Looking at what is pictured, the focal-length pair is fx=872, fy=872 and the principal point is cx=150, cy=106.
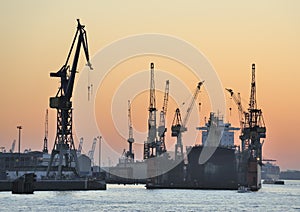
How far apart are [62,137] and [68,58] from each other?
597 inches

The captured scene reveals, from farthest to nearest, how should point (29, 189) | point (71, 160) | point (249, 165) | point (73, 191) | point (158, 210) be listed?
point (249, 165) → point (71, 160) → point (73, 191) → point (29, 189) → point (158, 210)

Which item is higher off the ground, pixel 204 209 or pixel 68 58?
pixel 68 58

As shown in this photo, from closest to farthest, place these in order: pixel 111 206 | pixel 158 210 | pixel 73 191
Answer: pixel 158 210, pixel 111 206, pixel 73 191

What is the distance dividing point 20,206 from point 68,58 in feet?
214

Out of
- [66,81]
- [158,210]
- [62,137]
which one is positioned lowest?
[158,210]

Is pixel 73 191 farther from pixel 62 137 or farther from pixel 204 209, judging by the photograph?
pixel 204 209

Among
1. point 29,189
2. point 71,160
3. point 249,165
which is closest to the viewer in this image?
point 29,189

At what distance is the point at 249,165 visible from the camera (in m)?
199

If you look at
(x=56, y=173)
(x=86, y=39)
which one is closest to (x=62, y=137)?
(x=56, y=173)

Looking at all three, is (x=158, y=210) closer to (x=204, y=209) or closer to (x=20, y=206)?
(x=204, y=209)

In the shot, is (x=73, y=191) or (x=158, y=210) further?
(x=73, y=191)

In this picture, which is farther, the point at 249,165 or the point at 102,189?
the point at 249,165

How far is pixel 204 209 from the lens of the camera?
10481cm

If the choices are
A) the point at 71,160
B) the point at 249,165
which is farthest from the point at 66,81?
the point at 249,165
